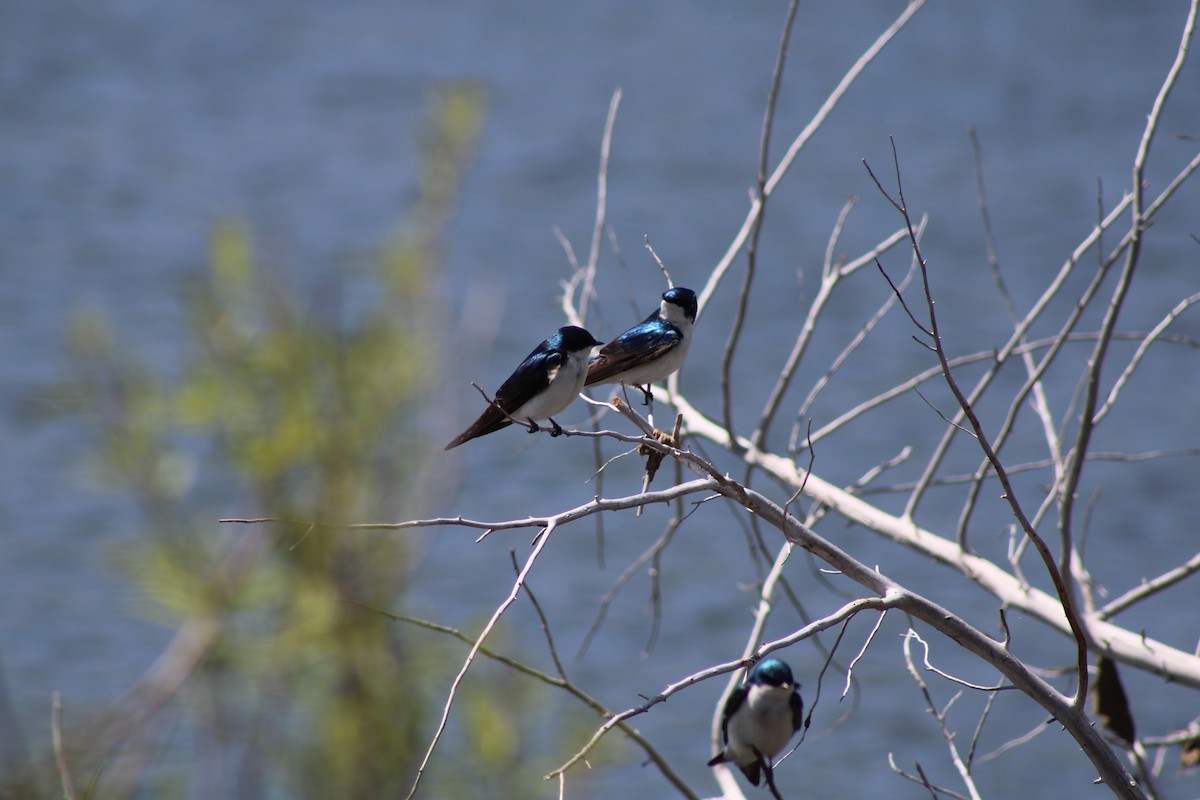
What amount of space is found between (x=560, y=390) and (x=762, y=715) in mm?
1546

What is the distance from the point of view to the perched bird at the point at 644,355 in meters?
5.14

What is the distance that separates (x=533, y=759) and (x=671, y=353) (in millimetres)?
1562

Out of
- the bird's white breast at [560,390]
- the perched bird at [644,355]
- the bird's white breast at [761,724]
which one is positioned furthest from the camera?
the bird's white breast at [761,724]

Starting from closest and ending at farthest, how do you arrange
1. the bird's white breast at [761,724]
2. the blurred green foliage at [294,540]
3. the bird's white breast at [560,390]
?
the blurred green foliage at [294,540] → the bird's white breast at [560,390] → the bird's white breast at [761,724]

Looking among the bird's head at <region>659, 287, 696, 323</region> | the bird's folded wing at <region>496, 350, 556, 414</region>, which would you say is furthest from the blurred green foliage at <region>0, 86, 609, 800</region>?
the bird's head at <region>659, 287, 696, 323</region>

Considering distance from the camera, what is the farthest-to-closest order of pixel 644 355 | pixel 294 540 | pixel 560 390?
pixel 644 355 → pixel 560 390 → pixel 294 540

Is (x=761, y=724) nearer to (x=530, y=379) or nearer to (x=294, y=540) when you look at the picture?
(x=530, y=379)

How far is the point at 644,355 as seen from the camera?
5.15 meters

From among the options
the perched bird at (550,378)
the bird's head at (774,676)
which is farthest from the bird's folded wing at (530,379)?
the bird's head at (774,676)

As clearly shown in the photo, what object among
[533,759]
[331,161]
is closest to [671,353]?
[533,759]

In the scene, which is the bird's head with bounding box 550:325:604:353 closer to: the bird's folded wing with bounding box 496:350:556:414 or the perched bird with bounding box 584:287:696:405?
the bird's folded wing with bounding box 496:350:556:414

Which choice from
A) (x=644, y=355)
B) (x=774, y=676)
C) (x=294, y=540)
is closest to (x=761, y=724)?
(x=774, y=676)

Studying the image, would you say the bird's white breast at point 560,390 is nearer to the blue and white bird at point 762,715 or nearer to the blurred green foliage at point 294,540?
the blurred green foliage at point 294,540

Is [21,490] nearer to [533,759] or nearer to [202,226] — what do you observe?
[202,226]
